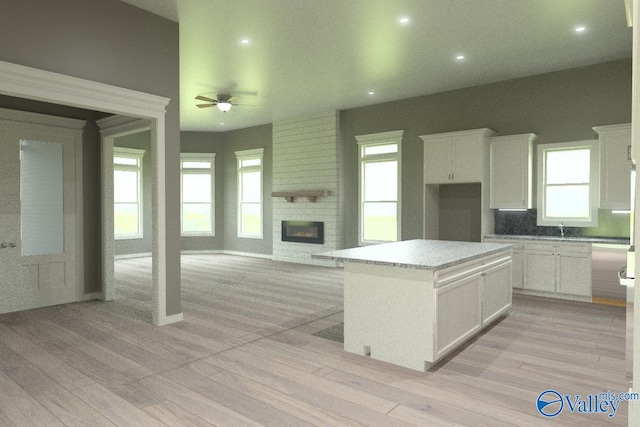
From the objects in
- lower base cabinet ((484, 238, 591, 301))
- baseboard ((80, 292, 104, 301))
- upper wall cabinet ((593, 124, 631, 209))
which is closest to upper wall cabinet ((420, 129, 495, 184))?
lower base cabinet ((484, 238, 591, 301))

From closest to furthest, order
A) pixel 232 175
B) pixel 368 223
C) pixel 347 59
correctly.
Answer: pixel 347 59 < pixel 368 223 < pixel 232 175

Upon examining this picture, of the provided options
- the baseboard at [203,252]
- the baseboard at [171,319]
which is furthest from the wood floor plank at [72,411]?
the baseboard at [203,252]

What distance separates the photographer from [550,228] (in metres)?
6.21

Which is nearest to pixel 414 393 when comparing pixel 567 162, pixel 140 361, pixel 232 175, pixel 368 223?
pixel 140 361

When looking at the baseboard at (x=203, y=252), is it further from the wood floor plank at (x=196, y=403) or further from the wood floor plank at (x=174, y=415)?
the wood floor plank at (x=174, y=415)

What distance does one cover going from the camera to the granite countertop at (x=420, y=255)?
317 cm

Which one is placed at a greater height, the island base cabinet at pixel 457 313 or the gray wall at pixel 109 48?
the gray wall at pixel 109 48

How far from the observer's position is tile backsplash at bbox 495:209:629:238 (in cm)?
569

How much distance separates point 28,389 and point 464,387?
122 inches

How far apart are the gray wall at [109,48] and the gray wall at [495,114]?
456 centimetres

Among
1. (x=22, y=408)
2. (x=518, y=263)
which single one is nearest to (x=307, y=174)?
(x=518, y=263)

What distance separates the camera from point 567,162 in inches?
241

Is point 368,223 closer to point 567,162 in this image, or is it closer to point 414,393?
point 567,162

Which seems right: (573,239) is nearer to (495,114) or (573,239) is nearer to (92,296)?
(495,114)
